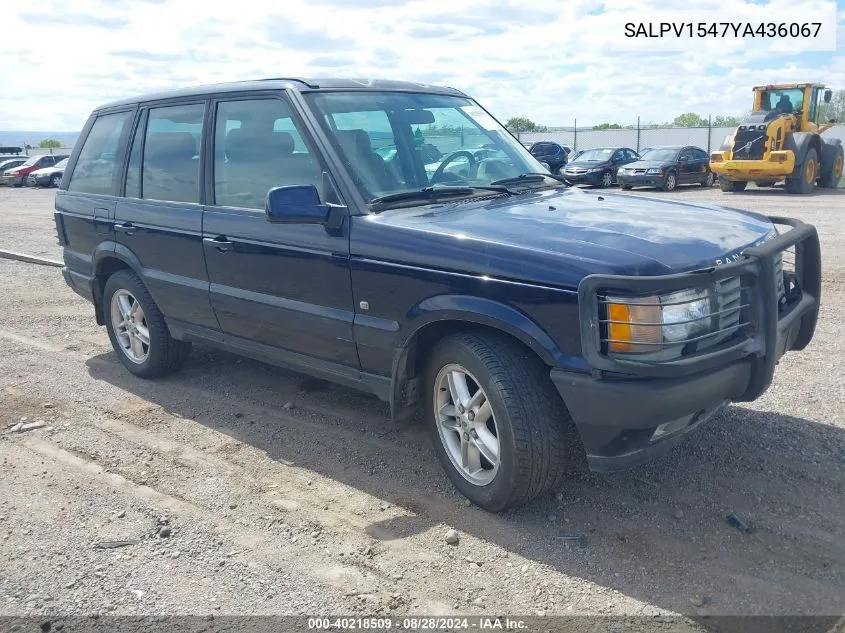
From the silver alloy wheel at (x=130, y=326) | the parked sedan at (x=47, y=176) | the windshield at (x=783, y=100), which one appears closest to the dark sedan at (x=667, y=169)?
the windshield at (x=783, y=100)

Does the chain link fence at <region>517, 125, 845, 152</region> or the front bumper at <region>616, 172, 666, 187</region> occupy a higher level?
the chain link fence at <region>517, 125, 845, 152</region>

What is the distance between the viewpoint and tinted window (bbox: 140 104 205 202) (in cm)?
513

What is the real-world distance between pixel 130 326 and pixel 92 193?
1064 millimetres

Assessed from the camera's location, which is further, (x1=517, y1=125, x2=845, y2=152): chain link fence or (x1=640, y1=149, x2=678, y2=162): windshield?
(x1=517, y1=125, x2=845, y2=152): chain link fence

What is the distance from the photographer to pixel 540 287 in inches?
132

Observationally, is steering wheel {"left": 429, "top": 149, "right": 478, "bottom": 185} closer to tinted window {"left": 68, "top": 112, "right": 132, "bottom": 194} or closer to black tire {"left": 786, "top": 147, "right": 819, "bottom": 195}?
tinted window {"left": 68, "top": 112, "right": 132, "bottom": 194}

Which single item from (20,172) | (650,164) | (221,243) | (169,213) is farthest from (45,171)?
(221,243)

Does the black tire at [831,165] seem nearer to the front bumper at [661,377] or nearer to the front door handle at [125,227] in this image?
the front bumper at [661,377]

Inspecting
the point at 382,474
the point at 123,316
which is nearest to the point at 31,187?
the point at 123,316

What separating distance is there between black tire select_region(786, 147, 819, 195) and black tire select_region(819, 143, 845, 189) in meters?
0.52

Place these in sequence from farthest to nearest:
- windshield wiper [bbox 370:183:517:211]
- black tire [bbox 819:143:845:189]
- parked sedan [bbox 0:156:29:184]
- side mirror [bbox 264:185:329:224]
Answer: parked sedan [bbox 0:156:29:184], black tire [bbox 819:143:845:189], windshield wiper [bbox 370:183:517:211], side mirror [bbox 264:185:329:224]

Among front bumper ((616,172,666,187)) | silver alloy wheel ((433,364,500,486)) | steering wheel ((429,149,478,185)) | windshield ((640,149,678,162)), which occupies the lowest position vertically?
front bumper ((616,172,666,187))

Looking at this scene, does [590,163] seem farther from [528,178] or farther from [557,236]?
[557,236]

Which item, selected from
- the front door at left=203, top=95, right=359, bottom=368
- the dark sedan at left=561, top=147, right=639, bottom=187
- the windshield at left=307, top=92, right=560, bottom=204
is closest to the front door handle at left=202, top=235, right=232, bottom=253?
the front door at left=203, top=95, right=359, bottom=368
